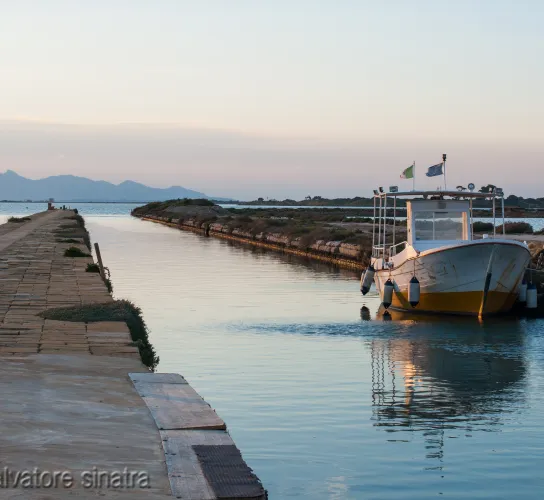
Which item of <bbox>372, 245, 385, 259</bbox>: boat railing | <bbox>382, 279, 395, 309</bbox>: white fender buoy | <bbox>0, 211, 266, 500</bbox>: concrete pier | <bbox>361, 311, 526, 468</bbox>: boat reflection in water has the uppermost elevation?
<bbox>372, 245, 385, 259</bbox>: boat railing

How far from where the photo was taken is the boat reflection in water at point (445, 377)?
11797mm

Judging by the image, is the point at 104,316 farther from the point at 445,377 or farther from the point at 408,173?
the point at 408,173

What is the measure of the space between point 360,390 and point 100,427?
248 inches

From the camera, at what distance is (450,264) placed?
22.8 m

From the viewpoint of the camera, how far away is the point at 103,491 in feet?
21.6

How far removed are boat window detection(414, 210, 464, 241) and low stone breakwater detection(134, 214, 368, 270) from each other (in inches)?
609

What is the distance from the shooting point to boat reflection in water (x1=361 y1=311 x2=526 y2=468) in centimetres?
1180

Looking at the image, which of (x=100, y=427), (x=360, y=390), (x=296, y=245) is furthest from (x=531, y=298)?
(x=296, y=245)

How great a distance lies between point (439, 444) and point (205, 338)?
9.26m

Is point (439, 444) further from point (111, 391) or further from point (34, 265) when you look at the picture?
point (34, 265)

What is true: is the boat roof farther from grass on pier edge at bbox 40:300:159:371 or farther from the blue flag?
Answer: grass on pier edge at bbox 40:300:159:371

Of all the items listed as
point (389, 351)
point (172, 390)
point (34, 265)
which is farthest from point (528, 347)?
point (34, 265)

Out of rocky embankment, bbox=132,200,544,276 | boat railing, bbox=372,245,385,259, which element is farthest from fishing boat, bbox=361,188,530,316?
rocky embankment, bbox=132,200,544,276

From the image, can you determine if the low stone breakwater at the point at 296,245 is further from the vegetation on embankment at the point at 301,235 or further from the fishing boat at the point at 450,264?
the fishing boat at the point at 450,264
